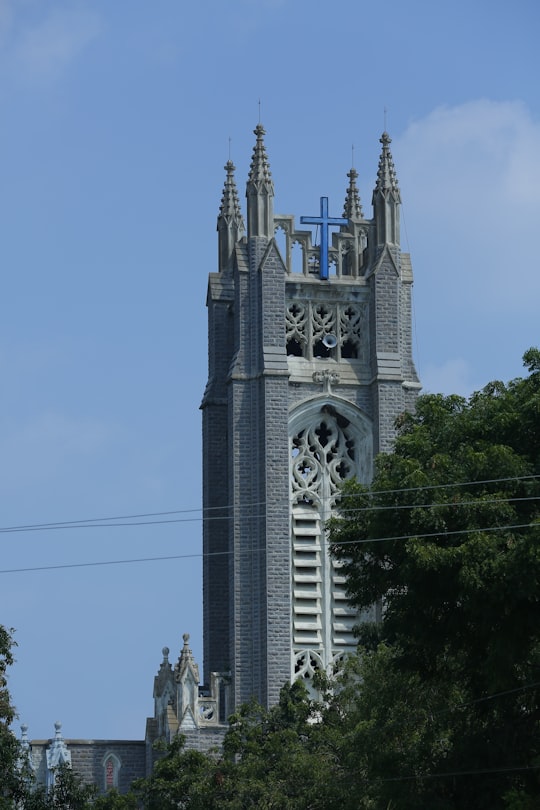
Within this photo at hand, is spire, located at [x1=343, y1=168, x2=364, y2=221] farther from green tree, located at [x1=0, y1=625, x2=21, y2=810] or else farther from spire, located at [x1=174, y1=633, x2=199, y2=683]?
green tree, located at [x1=0, y1=625, x2=21, y2=810]

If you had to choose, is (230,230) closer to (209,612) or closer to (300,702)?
(209,612)

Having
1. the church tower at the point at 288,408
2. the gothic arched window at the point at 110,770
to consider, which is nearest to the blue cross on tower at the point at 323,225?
the church tower at the point at 288,408

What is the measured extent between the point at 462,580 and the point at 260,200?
103 feet

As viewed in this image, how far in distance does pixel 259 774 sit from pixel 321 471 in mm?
15870

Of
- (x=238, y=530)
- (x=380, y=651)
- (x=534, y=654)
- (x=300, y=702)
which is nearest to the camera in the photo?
(x=534, y=654)

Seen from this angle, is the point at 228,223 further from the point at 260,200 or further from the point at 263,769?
the point at 263,769

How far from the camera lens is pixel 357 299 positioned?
7744 centimetres

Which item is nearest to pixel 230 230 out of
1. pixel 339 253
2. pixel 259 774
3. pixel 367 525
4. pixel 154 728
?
pixel 339 253

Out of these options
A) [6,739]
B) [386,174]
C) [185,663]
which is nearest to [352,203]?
[386,174]

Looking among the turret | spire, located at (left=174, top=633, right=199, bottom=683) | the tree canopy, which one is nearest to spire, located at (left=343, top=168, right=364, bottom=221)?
the turret

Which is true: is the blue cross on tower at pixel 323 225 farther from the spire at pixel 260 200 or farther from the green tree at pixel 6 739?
the green tree at pixel 6 739

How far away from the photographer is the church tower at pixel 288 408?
74.2 m

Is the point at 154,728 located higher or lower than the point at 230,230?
lower

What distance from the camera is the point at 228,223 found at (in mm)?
79500
